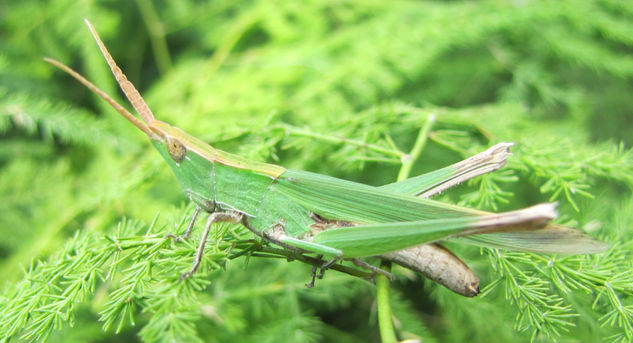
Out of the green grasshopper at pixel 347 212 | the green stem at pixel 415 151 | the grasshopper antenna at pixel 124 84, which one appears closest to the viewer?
the green grasshopper at pixel 347 212

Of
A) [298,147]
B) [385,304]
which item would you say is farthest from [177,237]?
[298,147]

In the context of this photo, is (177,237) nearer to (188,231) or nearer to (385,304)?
(188,231)

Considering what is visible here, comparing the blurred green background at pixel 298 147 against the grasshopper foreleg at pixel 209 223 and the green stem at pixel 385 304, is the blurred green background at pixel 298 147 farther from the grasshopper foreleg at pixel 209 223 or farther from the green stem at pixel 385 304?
the green stem at pixel 385 304

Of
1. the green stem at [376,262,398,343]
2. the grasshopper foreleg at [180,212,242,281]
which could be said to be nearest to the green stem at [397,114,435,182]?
the green stem at [376,262,398,343]

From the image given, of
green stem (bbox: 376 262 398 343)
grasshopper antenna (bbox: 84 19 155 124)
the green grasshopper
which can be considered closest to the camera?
green stem (bbox: 376 262 398 343)

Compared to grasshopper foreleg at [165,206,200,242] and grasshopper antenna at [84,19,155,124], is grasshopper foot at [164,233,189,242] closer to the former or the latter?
grasshopper foreleg at [165,206,200,242]

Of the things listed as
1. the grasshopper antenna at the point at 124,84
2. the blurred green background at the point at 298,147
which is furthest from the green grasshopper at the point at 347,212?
the blurred green background at the point at 298,147

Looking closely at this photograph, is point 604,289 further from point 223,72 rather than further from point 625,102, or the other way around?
point 625,102

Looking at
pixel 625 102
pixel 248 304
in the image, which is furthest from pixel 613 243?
pixel 625 102
